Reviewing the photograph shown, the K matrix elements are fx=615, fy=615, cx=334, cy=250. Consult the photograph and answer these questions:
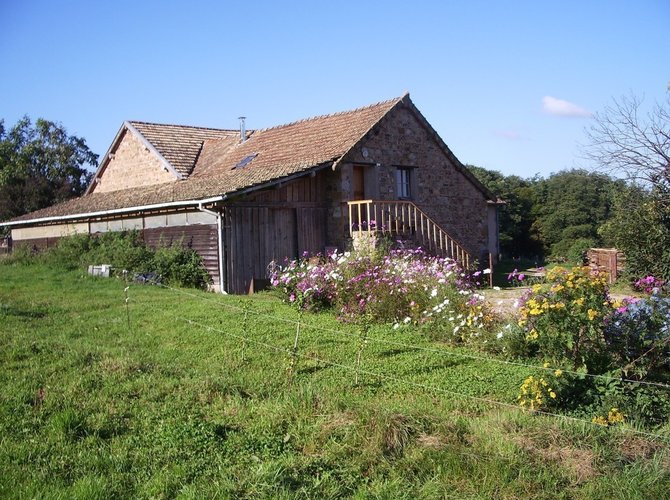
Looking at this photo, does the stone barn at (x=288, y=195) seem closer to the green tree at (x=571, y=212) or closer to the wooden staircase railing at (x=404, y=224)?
the wooden staircase railing at (x=404, y=224)

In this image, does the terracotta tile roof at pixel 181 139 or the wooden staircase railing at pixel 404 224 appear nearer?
the wooden staircase railing at pixel 404 224

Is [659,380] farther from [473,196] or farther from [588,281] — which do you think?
[473,196]

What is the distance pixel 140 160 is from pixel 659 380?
21800mm

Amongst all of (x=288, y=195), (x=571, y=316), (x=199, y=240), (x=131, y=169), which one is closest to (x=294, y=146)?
(x=288, y=195)

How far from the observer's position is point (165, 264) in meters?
→ 16.7

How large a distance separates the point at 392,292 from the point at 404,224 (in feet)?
25.4

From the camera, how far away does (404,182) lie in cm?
2023

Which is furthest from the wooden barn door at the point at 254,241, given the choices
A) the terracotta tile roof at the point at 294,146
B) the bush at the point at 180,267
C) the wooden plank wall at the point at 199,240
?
the terracotta tile roof at the point at 294,146

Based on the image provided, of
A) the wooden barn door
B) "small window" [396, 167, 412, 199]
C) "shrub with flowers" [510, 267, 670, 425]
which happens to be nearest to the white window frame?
"small window" [396, 167, 412, 199]

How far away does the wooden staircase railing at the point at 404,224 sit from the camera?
16.9 m

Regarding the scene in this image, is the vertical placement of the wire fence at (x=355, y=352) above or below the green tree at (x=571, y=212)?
below

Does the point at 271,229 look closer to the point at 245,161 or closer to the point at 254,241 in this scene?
the point at 254,241

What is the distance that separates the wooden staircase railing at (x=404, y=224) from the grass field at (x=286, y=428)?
835cm

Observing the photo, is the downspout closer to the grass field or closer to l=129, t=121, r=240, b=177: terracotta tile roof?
the grass field
